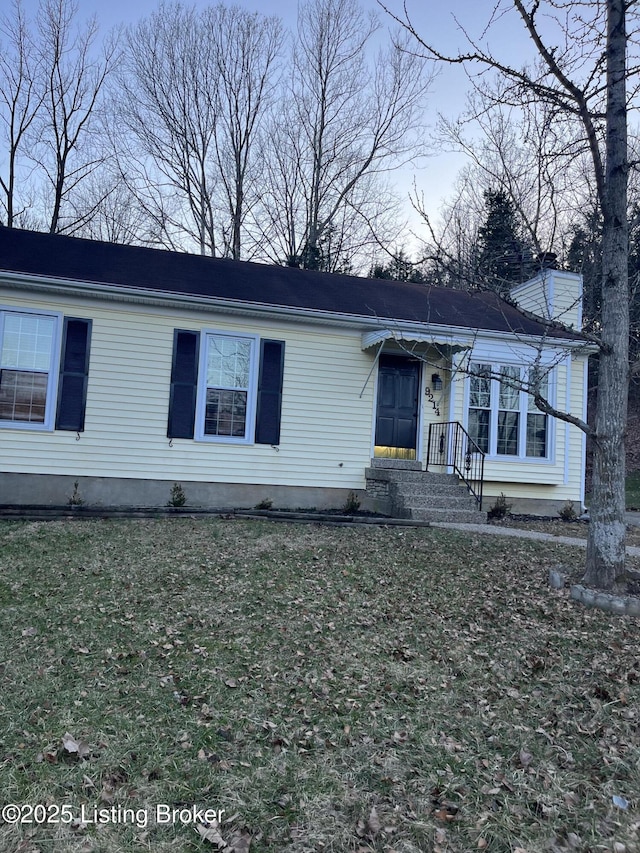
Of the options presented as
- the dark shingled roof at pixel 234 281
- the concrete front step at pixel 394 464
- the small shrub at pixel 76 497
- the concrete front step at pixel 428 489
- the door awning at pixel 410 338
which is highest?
the dark shingled roof at pixel 234 281

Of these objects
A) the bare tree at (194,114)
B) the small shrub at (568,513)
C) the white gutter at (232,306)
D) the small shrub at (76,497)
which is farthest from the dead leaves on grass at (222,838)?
the bare tree at (194,114)

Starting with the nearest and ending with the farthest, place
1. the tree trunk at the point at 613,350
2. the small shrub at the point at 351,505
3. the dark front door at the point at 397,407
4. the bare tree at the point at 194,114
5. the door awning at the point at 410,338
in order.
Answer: the tree trunk at the point at 613,350 → the door awning at the point at 410,338 → the small shrub at the point at 351,505 → the dark front door at the point at 397,407 → the bare tree at the point at 194,114

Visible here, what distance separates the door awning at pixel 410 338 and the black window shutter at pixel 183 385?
114 inches

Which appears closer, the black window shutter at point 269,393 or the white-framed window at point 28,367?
the white-framed window at point 28,367

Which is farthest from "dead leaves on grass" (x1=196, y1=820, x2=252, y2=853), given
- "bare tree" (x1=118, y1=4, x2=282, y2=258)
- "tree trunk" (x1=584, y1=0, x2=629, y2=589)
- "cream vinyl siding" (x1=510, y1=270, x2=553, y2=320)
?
"bare tree" (x1=118, y1=4, x2=282, y2=258)

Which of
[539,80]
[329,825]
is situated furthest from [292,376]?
[329,825]

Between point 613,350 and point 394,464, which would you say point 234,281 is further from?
point 613,350

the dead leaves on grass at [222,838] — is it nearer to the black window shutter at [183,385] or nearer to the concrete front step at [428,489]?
the concrete front step at [428,489]

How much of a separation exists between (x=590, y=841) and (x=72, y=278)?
920 cm

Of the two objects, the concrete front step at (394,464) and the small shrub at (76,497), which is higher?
the concrete front step at (394,464)

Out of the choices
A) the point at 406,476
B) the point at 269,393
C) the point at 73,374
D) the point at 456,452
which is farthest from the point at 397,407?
the point at 73,374

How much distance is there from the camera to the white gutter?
901 centimetres

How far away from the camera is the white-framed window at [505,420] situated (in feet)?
36.0

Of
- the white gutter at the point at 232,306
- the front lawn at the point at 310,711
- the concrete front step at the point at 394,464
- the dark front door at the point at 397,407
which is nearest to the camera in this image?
the front lawn at the point at 310,711
